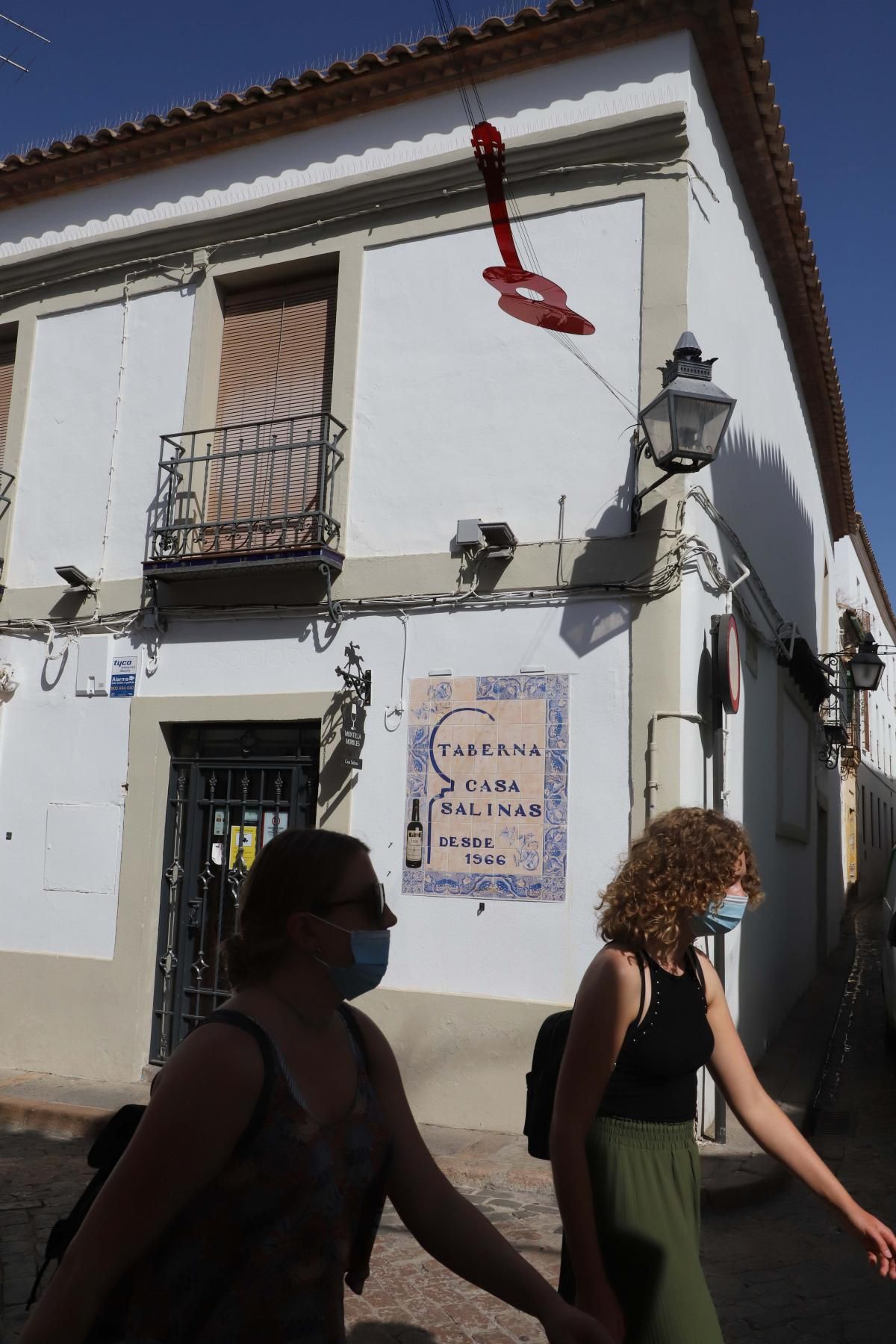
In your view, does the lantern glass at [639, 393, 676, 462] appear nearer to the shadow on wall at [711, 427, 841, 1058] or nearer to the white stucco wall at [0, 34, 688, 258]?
the shadow on wall at [711, 427, 841, 1058]

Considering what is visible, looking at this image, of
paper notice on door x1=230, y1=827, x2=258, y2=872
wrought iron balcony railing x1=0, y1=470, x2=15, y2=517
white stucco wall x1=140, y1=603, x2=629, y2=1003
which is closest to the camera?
white stucco wall x1=140, y1=603, x2=629, y2=1003

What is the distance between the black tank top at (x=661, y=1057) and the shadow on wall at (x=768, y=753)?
466 cm

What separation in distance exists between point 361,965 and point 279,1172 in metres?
0.37

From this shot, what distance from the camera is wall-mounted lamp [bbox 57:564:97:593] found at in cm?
830

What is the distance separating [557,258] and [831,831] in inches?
456

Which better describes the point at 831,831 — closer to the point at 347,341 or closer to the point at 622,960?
the point at 347,341

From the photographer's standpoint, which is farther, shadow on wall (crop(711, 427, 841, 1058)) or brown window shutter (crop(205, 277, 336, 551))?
shadow on wall (crop(711, 427, 841, 1058))

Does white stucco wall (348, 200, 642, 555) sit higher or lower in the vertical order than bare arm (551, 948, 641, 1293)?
higher

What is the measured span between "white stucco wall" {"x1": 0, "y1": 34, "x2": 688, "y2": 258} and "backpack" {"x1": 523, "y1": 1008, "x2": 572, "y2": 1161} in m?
6.42

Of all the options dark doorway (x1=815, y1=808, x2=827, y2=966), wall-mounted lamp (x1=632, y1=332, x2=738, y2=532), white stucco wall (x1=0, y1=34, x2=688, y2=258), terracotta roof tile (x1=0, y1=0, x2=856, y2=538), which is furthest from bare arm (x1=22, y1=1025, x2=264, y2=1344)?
dark doorway (x1=815, y1=808, x2=827, y2=966)

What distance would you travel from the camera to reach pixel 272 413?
8.33m

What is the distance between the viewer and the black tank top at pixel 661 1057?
2.49 m

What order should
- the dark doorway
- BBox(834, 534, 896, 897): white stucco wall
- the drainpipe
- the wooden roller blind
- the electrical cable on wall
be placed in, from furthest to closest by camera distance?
1. BBox(834, 534, 896, 897): white stucco wall
2. the dark doorway
3. the wooden roller blind
4. the electrical cable on wall
5. the drainpipe

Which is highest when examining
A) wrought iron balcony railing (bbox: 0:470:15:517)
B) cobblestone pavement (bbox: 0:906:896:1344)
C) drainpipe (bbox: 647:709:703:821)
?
wrought iron balcony railing (bbox: 0:470:15:517)
